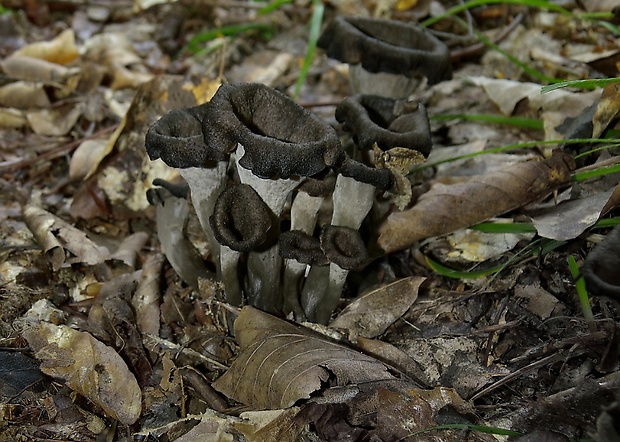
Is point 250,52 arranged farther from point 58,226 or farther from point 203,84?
point 58,226

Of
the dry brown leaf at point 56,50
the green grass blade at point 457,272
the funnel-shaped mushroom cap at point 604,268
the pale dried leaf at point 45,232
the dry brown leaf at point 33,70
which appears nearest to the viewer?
the funnel-shaped mushroom cap at point 604,268

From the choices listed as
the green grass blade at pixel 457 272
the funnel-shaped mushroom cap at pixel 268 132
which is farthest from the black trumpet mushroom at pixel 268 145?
the green grass blade at pixel 457 272

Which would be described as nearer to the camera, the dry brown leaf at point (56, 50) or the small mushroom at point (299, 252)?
the small mushroom at point (299, 252)

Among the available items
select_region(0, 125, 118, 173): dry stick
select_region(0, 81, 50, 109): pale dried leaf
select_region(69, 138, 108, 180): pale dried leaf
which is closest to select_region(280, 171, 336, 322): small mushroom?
select_region(69, 138, 108, 180): pale dried leaf

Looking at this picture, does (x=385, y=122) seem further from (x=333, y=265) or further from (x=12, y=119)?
(x=12, y=119)

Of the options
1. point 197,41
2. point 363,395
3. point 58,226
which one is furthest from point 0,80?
point 363,395

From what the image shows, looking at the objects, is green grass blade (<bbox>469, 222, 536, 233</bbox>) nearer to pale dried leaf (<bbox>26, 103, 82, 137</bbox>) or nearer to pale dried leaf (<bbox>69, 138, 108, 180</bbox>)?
pale dried leaf (<bbox>69, 138, 108, 180</bbox>)

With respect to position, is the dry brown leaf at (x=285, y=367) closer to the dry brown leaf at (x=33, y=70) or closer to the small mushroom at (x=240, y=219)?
the small mushroom at (x=240, y=219)
